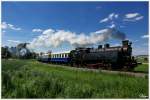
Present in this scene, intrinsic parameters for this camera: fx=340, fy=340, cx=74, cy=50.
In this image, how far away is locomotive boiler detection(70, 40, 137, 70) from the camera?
11516 millimetres

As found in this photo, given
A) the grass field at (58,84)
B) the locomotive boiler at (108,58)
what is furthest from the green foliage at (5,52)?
the locomotive boiler at (108,58)

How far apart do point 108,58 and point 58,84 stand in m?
4.72

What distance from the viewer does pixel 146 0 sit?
751 cm

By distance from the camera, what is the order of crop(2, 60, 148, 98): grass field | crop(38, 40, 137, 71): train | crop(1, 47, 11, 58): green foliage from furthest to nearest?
crop(38, 40, 137, 71): train
crop(1, 47, 11, 58): green foliage
crop(2, 60, 148, 98): grass field

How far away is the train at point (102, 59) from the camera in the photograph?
11422 mm

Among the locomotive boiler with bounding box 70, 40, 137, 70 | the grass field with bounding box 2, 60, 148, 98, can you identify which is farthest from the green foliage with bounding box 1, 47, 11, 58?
the locomotive boiler with bounding box 70, 40, 137, 70

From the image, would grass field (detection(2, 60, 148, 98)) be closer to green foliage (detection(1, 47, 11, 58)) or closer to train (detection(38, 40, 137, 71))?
green foliage (detection(1, 47, 11, 58))

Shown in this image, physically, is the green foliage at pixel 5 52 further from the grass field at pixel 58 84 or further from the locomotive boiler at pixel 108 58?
the locomotive boiler at pixel 108 58

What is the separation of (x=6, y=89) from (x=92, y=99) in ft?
6.56

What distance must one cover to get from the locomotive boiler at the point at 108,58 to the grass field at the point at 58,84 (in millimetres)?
1955

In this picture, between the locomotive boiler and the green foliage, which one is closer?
the green foliage

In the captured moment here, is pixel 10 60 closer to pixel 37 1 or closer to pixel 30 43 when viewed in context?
pixel 30 43

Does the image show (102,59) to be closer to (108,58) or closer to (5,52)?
(108,58)

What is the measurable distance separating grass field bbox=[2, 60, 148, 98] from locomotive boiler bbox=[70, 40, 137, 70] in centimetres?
196
